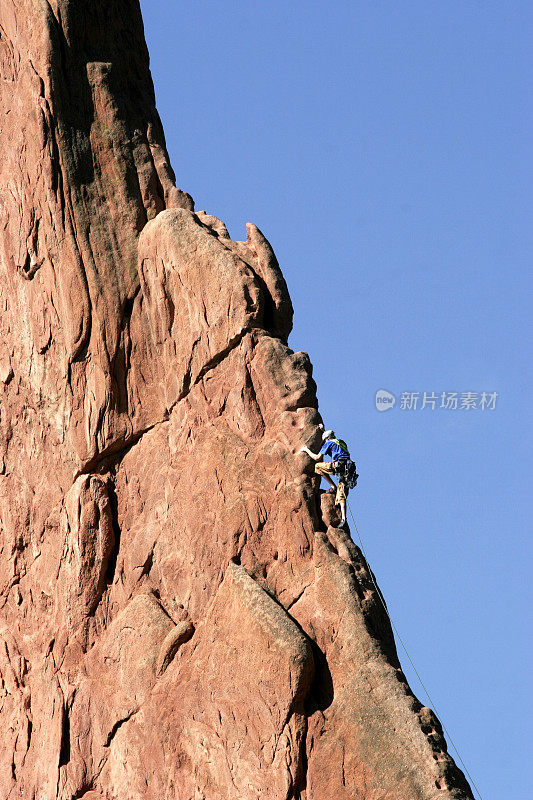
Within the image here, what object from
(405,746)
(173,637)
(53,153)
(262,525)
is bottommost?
(405,746)

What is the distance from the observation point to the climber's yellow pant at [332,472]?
90.2 ft

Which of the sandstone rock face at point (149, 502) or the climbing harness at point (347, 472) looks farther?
the climbing harness at point (347, 472)

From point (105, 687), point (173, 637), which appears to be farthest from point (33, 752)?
point (173, 637)

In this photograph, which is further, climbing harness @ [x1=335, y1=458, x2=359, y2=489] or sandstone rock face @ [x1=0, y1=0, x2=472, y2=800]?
climbing harness @ [x1=335, y1=458, x2=359, y2=489]

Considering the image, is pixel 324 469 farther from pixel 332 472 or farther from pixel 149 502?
pixel 149 502

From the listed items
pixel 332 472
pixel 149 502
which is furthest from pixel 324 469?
pixel 149 502

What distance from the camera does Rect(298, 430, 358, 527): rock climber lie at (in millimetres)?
27500

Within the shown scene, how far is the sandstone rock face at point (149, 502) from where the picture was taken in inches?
1021

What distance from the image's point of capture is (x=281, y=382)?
1105 inches

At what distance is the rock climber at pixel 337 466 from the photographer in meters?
27.5

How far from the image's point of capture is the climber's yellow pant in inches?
1083

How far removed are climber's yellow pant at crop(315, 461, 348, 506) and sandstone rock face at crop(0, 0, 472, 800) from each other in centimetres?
23

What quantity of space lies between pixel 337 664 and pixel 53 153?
1215 cm

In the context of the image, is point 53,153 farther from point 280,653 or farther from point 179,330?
point 280,653
